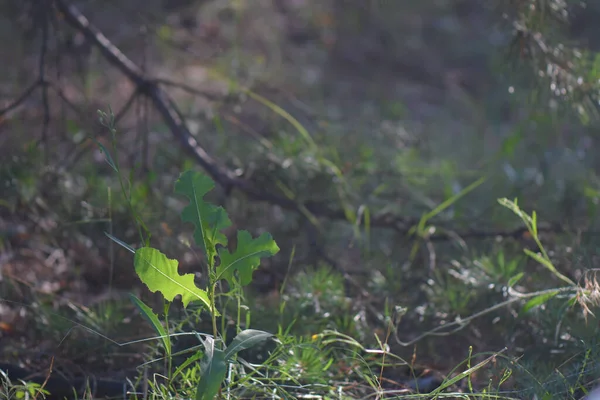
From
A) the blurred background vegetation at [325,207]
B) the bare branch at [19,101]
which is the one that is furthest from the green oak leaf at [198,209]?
the bare branch at [19,101]

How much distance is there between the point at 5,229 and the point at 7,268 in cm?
30

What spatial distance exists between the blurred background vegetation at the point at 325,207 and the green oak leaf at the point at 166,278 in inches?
9.0

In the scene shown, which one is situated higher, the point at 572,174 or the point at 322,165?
the point at 322,165

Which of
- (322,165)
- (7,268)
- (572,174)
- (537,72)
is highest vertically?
(537,72)

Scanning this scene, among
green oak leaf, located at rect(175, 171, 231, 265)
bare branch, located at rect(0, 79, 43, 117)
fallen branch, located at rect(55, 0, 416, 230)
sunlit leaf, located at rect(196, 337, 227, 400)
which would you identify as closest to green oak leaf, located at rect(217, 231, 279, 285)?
green oak leaf, located at rect(175, 171, 231, 265)

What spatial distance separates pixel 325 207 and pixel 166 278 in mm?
1070

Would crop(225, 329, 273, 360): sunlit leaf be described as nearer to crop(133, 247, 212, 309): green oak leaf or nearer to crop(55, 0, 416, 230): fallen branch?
crop(133, 247, 212, 309): green oak leaf

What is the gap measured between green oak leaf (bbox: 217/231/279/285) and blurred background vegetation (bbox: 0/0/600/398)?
235 mm

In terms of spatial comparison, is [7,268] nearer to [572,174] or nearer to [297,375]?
[297,375]

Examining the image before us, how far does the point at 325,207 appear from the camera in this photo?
2.31 meters

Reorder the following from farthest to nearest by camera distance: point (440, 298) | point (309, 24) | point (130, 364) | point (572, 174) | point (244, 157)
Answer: point (309, 24)
point (572, 174)
point (244, 157)
point (440, 298)
point (130, 364)

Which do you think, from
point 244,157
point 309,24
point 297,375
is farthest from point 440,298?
point 309,24

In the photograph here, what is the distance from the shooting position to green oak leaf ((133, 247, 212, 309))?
130 cm

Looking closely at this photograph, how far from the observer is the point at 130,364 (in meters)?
1.69
